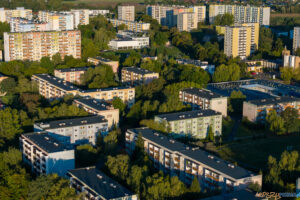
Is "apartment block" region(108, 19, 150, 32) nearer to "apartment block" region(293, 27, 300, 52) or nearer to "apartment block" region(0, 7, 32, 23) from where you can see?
"apartment block" region(0, 7, 32, 23)

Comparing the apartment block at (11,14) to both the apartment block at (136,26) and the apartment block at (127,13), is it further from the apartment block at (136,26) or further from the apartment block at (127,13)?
the apartment block at (127,13)

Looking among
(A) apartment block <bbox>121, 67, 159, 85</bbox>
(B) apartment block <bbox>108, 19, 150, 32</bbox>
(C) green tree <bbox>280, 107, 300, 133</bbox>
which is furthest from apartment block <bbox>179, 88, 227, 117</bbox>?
(B) apartment block <bbox>108, 19, 150, 32</bbox>

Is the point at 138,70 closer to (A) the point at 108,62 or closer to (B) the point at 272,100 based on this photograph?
(A) the point at 108,62

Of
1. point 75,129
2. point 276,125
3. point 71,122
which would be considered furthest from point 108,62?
point 276,125

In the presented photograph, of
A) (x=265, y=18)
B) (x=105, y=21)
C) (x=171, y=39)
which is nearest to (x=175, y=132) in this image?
(x=171, y=39)

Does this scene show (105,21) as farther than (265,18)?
No

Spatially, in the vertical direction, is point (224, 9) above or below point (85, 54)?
above

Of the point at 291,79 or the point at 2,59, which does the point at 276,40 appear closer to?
the point at 291,79
